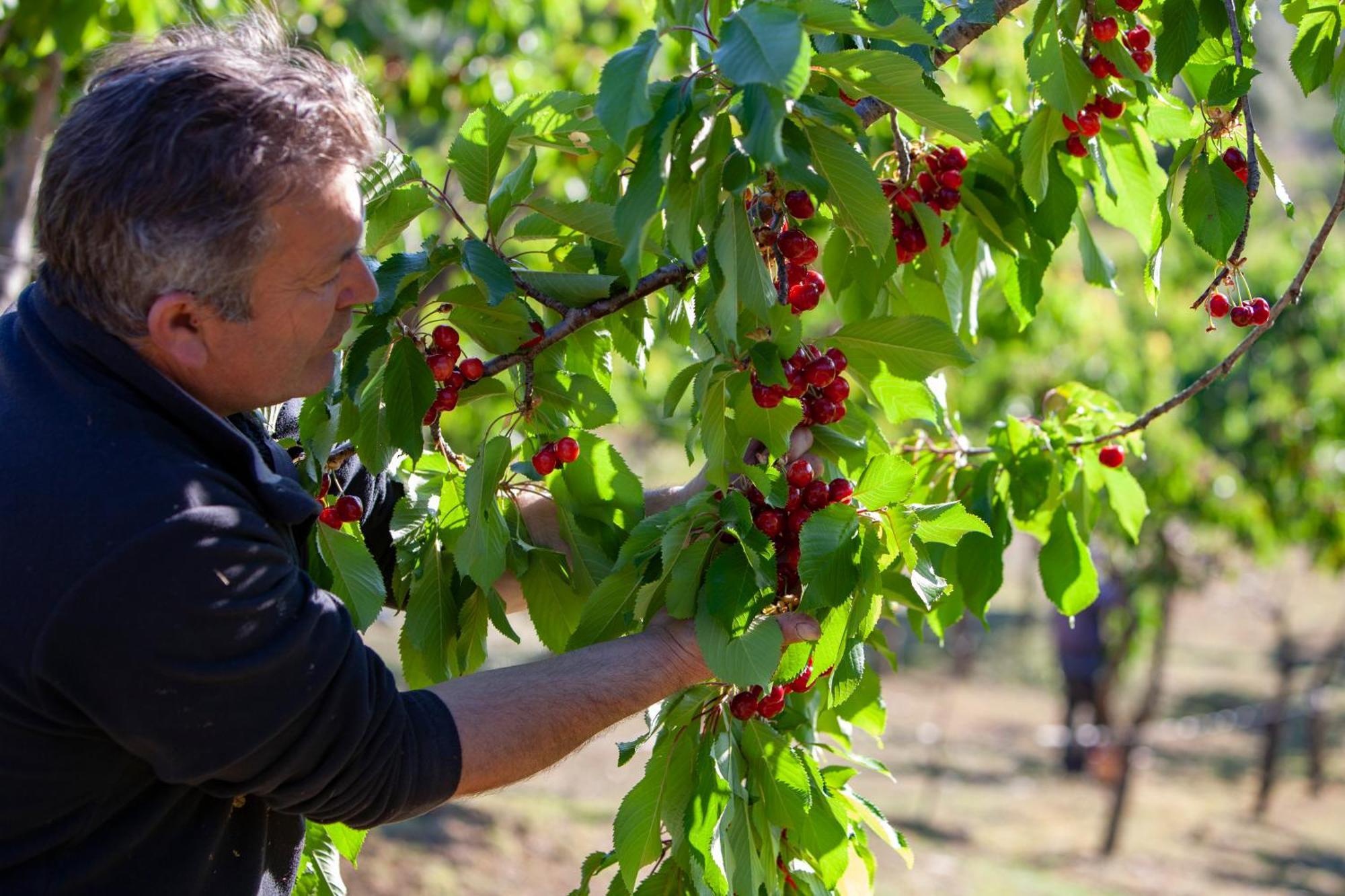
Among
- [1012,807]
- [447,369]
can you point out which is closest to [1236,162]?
[447,369]

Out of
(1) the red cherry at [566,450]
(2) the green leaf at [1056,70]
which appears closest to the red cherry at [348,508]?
(1) the red cherry at [566,450]

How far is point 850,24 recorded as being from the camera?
1341 mm

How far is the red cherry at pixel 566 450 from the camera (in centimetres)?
181

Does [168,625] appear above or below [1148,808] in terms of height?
above

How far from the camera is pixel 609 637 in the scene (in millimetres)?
1693

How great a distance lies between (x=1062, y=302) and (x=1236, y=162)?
260 inches

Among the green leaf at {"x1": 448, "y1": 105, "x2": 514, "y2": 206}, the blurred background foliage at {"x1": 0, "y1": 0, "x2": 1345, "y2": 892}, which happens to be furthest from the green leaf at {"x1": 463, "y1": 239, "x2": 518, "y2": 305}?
the blurred background foliage at {"x1": 0, "y1": 0, "x2": 1345, "y2": 892}

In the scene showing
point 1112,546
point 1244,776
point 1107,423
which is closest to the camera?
point 1107,423

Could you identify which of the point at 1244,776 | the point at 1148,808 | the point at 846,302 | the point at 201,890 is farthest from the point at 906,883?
the point at 201,890

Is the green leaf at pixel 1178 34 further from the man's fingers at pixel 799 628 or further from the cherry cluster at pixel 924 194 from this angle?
the man's fingers at pixel 799 628

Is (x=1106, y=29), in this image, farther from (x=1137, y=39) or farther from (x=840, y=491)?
(x=840, y=491)

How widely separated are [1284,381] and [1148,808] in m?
2.98

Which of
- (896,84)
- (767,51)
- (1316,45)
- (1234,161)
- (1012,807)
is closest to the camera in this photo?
(767,51)

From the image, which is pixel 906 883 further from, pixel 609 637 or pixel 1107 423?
pixel 609 637
